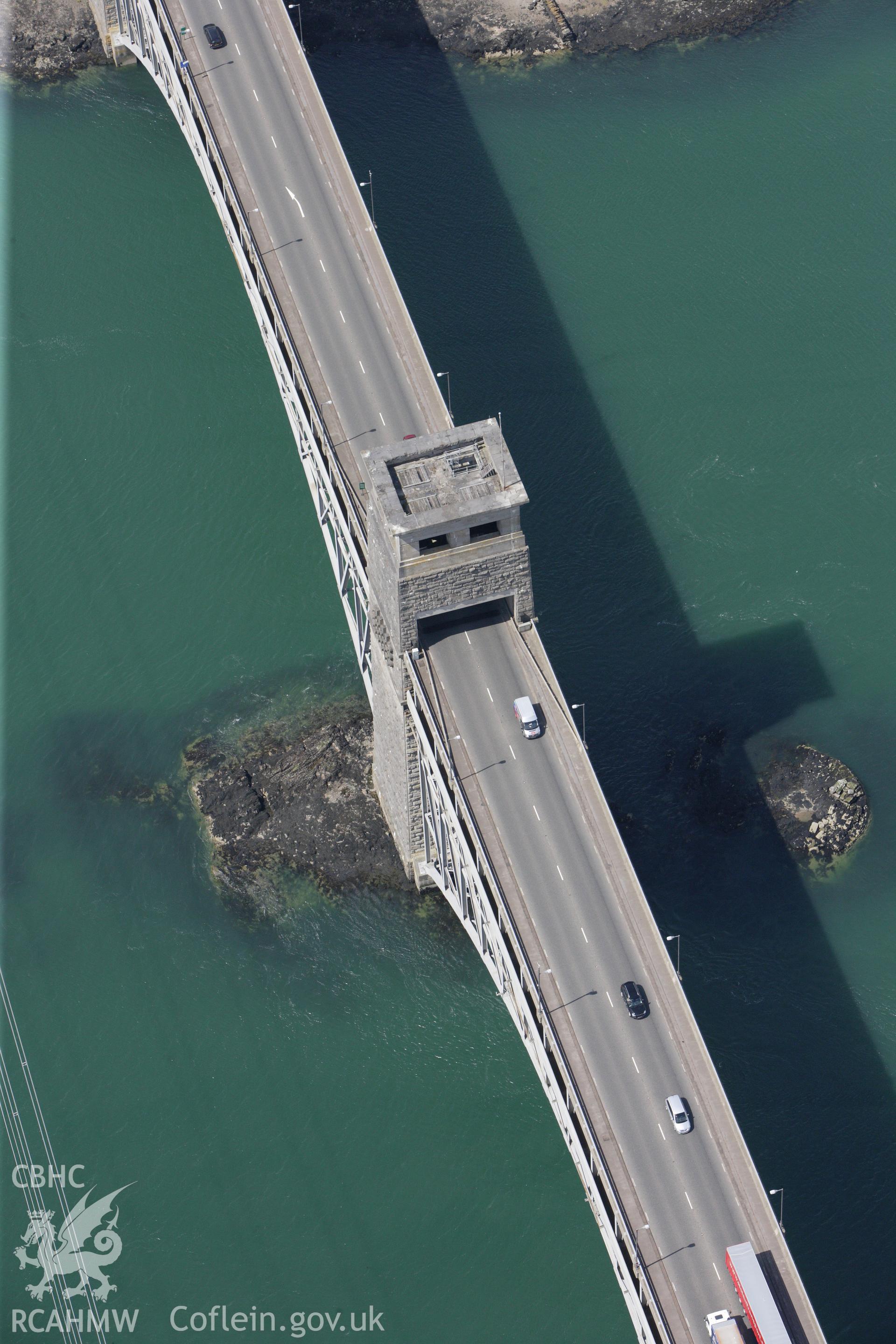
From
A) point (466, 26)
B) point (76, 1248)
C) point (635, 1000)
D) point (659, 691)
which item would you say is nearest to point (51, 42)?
point (466, 26)

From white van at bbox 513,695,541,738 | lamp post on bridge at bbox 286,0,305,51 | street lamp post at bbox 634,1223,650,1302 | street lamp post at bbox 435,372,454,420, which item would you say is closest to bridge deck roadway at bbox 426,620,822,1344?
street lamp post at bbox 634,1223,650,1302

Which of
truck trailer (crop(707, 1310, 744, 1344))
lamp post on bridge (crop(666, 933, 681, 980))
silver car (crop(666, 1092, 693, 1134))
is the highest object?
lamp post on bridge (crop(666, 933, 681, 980))

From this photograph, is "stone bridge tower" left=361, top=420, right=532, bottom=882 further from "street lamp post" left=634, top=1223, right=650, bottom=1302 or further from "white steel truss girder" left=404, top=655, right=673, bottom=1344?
"street lamp post" left=634, top=1223, right=650, bottom=1302

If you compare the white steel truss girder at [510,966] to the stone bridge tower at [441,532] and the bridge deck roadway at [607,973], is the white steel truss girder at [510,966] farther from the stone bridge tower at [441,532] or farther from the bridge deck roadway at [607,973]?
the stone bridge tower at [441,532]

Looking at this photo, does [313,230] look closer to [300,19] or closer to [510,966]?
[300,19]

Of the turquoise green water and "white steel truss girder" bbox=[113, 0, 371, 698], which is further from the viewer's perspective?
"white steel truss girder" bbox=[113, 0, 371, 698]

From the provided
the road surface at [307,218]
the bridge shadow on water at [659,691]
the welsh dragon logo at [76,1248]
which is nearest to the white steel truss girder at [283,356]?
the road surface at [307,218]
